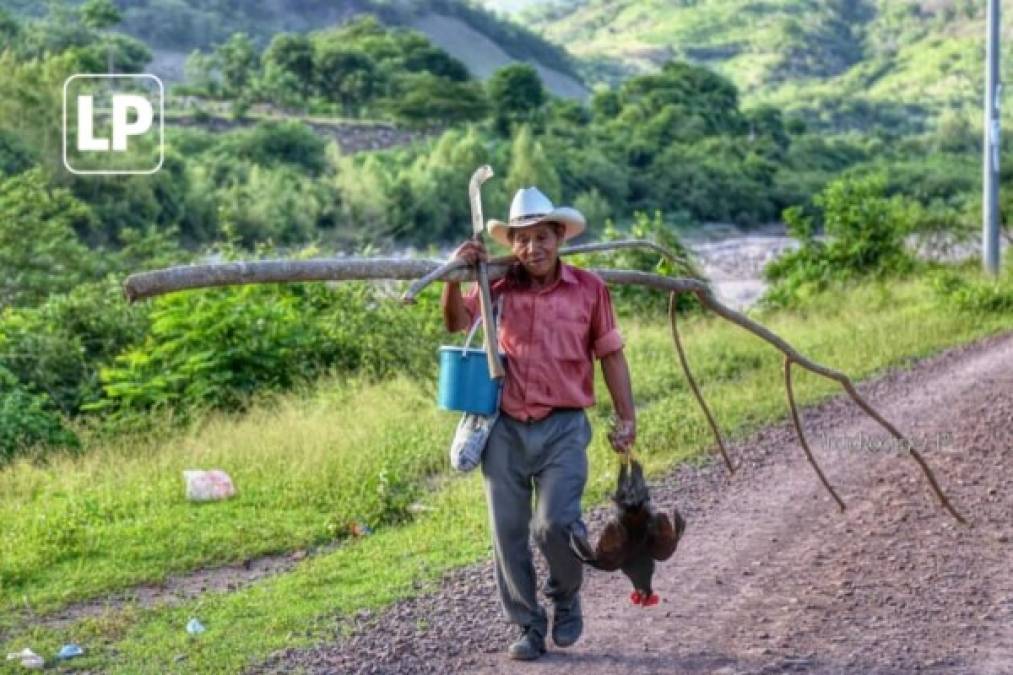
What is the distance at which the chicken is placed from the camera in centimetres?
500

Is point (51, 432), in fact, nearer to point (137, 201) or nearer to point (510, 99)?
point (137, 201)

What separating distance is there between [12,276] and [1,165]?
17.5 metres

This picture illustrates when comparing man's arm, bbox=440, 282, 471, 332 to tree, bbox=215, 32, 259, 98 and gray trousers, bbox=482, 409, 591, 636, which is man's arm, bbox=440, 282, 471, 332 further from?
tree, bbox=215, 32, 259, 98

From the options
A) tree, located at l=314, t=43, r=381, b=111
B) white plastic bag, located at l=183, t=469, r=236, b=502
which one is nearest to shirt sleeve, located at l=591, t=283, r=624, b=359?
white plastic bag, located at l=183, t=469, r=236, b=502

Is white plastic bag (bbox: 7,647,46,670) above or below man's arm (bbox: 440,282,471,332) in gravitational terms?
below

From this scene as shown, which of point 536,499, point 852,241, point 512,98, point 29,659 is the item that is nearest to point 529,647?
point 536,499

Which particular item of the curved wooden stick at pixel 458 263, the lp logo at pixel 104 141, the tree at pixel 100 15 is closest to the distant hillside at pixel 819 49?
the tree at pixel 100 15

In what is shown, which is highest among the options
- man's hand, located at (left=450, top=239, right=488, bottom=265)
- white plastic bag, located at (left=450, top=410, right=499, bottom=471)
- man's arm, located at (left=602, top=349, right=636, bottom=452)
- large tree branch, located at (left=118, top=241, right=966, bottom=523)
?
man's hand, located at (left=450, top=239, right=488, bottom=265)

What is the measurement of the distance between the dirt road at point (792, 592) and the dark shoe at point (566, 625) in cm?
6

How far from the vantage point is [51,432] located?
1063cm

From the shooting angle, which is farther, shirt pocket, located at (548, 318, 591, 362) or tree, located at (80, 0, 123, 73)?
tree, located at (80, 0, 123, 73)

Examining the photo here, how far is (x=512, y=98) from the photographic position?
224 feet

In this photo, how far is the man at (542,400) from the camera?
4.97 metres

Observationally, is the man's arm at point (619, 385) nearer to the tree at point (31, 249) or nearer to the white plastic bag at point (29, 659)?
the white plastic bag at point (29, 659)
